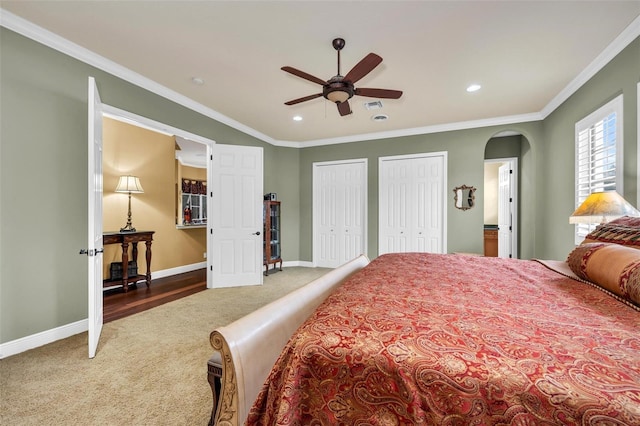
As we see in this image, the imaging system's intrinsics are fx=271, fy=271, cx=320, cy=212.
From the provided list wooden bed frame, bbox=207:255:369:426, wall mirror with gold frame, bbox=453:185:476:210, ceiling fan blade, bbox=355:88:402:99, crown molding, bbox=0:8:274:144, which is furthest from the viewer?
wall mirror with gold frame, bbox=453:185:476:210

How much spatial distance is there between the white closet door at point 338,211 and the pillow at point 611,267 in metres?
3.93

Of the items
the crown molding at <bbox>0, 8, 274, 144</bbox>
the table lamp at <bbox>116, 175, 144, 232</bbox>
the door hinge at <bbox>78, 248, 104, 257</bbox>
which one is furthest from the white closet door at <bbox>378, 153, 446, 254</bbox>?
the door hinge at <bbox>78, 248, 104, 257</bbox>

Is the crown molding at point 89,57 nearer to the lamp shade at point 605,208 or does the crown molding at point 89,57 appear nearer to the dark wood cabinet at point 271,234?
the dark wood cabinet at point 271,234

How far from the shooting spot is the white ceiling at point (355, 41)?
6.98 ft

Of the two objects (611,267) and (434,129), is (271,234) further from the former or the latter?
(611,267)

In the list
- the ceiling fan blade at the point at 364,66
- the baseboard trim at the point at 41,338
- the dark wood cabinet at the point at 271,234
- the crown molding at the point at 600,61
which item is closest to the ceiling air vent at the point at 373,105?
the ceiling fan blade at the point at 364,66

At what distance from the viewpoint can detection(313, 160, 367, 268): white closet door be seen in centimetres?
555

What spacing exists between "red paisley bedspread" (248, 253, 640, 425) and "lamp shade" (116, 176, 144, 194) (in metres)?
4.33

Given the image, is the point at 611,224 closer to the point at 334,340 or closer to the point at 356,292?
the point at 356,292

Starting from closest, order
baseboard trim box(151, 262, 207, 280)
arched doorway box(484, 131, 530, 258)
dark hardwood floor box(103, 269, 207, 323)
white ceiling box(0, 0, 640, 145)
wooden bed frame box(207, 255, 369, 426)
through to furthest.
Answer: wooden bed frame box(207, 255, 369, 426) < white ceiling box(0, 0, 640, 145) < dark hardwood floor box(103, 269, 207, 323) < baseboard trim box(151, 262, 207, 280) < arched doorway box(484, 131, 530, 258)

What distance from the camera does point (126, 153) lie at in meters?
4.43

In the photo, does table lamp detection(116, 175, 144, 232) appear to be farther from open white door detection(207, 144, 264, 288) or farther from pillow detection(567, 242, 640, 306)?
pillow detection(567, 242, 640, 306)

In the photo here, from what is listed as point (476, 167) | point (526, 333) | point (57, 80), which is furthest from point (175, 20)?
point (476, 167)

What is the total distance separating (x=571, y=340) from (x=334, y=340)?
72 cm
